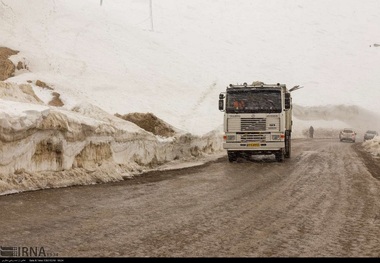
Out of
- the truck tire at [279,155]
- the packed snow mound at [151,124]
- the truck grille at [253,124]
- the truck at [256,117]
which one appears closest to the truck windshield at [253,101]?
the truck at [256,117]

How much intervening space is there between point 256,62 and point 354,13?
136 ft

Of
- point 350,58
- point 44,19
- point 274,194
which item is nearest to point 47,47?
point 44,19

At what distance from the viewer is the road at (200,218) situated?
224 inches

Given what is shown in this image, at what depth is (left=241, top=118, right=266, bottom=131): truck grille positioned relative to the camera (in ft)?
63.5

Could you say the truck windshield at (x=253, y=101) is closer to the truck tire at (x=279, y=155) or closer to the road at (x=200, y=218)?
the truck tire at (x=279, y=155)

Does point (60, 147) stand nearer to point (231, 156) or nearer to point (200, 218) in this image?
point (200, 218)

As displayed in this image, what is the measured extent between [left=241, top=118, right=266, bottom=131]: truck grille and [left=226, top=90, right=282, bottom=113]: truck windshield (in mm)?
393

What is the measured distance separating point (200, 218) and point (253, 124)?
1217cm

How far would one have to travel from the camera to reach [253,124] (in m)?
19.4

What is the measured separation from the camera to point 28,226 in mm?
6934

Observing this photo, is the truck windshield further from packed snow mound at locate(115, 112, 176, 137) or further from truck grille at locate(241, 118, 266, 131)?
packed snow mound at locate(115, 112, 176, 137)

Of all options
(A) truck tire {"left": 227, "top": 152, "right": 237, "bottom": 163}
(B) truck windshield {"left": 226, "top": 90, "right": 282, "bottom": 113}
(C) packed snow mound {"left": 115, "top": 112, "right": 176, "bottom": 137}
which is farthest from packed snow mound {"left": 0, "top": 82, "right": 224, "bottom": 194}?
(C) packed snow mound {"left": 115, "top": 112, "right": 176, "bottom": 137}

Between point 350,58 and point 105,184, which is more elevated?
point 350,58

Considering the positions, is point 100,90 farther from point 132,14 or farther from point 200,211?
Result: point 132,14
